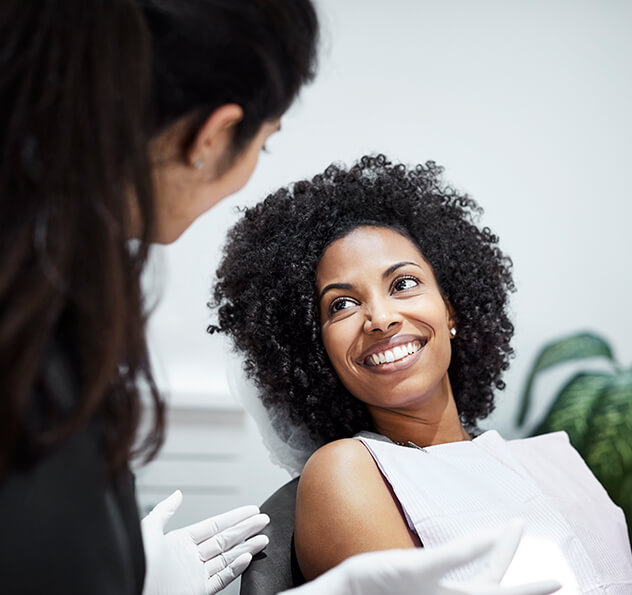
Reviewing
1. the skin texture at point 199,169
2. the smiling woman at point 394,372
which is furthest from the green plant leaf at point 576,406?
the skin texture at point 199,169

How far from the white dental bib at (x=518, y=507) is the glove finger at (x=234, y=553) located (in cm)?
28

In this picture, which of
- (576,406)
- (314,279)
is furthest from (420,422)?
(576,406)

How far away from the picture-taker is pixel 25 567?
73 centimetres

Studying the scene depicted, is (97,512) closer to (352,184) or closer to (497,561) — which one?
(497,561)

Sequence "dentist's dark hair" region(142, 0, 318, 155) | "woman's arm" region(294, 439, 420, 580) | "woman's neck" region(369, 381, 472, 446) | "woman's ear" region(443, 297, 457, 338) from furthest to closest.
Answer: "woman's ear" region(443, 297, 457, 338) → "woman's neck" region(369, 381, 472, 446) → "woman's arm" region(294, 439, 420, 580) → "dentist's dark hair" region(142, 0, 318, 155)

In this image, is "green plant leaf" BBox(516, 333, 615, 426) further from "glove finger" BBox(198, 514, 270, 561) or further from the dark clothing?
the dark clothing

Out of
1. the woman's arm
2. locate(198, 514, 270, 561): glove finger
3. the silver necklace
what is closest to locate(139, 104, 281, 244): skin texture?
the woman's arm

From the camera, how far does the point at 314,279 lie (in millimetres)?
1706

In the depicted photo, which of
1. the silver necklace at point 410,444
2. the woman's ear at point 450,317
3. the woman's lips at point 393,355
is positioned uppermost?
the woman's ear at point 450,317

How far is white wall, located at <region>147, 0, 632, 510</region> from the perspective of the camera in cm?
236

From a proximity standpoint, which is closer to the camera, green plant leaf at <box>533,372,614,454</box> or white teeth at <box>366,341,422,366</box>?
white teeth at <box>366,341,422,366</box>

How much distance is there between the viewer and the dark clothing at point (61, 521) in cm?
73

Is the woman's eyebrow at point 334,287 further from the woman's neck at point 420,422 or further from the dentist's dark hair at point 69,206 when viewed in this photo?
the dentist's dark hair at point 69,206

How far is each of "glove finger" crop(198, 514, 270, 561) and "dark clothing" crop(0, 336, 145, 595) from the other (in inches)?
27.0
